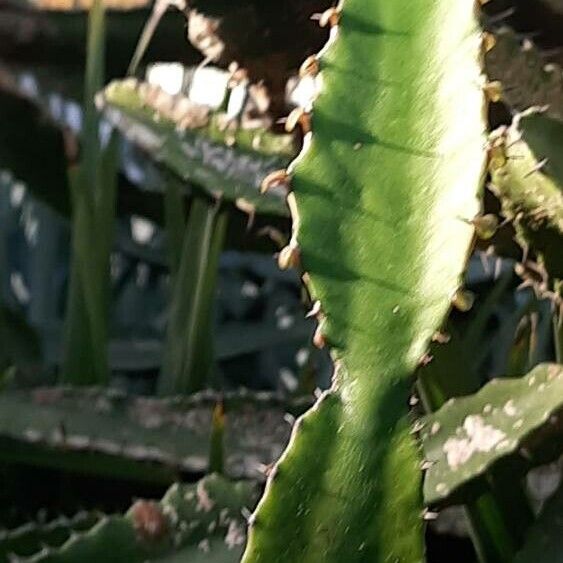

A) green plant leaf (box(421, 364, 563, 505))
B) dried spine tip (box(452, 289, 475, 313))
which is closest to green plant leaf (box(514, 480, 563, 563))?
green plant leaf (box(421, 364, 563, 505))

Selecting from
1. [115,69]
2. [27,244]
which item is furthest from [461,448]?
[27,244]

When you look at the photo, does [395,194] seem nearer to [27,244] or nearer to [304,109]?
[304,109]

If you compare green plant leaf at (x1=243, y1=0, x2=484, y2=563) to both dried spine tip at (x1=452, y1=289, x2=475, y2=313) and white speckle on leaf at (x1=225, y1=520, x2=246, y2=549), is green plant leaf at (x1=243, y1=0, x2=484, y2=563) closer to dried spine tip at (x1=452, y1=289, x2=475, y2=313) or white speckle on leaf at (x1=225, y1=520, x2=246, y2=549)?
dried spine tip at (x1=452, y1=289, x2=475, y2=313)

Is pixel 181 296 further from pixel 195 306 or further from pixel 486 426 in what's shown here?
pixel 486 426

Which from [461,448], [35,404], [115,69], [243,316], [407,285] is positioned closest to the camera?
[407,285]

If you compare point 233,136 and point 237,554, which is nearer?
point 237,554
